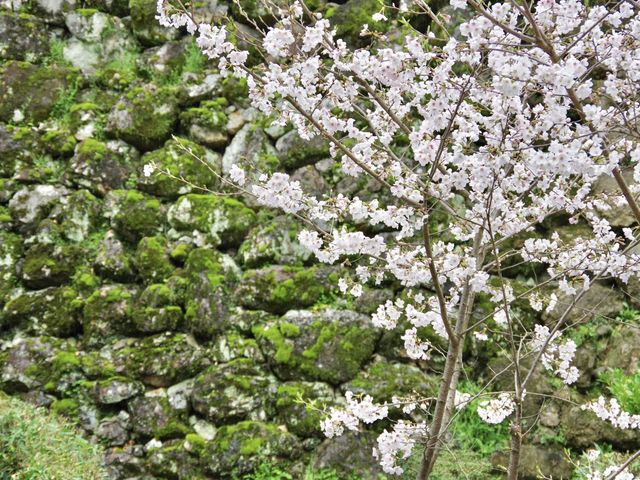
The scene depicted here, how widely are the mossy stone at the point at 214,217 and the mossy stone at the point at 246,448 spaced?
2012mm

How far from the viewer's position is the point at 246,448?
4.47 metres

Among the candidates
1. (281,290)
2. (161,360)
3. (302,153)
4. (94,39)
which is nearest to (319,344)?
(281,290)

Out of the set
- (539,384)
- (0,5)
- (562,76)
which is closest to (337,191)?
(539,384)

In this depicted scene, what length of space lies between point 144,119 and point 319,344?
345 cm

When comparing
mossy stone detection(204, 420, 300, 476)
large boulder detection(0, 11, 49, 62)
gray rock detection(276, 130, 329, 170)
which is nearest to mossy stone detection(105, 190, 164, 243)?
gray rock detection(276, 130, 329, 170)

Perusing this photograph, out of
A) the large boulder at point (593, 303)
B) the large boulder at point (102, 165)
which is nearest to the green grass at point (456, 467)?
the large boulder at point (593, 303)

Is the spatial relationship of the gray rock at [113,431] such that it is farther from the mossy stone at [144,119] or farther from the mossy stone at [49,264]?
the mossy stone at [144,119]

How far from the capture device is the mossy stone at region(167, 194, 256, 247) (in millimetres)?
5695

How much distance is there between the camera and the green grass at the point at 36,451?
3.16 m

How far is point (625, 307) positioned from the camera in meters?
4.96

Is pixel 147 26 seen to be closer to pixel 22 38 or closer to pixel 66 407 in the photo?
pixel 22 38

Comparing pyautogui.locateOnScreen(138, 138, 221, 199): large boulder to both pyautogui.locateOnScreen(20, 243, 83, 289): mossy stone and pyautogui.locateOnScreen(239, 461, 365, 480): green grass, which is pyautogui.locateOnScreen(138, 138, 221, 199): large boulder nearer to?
pyautogui.locateOnScreen(20, 243, 83, 289): mossy stone

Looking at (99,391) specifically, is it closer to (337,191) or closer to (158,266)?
(158,266)

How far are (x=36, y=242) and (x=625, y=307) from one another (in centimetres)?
599
